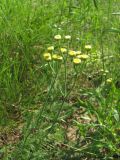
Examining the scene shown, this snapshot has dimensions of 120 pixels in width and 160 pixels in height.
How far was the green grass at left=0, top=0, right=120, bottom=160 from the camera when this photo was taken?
75.7 inches

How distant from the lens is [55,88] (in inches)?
86.7

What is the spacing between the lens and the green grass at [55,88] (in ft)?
6.31

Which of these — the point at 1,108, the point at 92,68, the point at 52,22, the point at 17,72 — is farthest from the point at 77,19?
the point at 1,108

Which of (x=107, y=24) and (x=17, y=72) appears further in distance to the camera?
(x=107, y=24)

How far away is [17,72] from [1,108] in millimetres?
226

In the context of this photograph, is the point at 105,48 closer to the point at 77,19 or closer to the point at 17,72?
the point at 77,19

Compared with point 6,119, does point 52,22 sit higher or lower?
higher

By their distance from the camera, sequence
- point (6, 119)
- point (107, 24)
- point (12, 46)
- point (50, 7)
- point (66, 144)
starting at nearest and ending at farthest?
point (66, 144)
point (6, 119)
point (12, 46)
point (107, 24)
point (50, 7)

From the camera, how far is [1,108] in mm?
2193

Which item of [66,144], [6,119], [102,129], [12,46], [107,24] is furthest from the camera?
[107,24]

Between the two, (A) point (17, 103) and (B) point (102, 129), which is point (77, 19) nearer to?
(A) point (17, 103)

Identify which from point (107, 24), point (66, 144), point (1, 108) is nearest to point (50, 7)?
point (107, 24)

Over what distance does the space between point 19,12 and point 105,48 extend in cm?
65

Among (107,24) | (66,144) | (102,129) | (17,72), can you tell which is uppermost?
(107,24)
